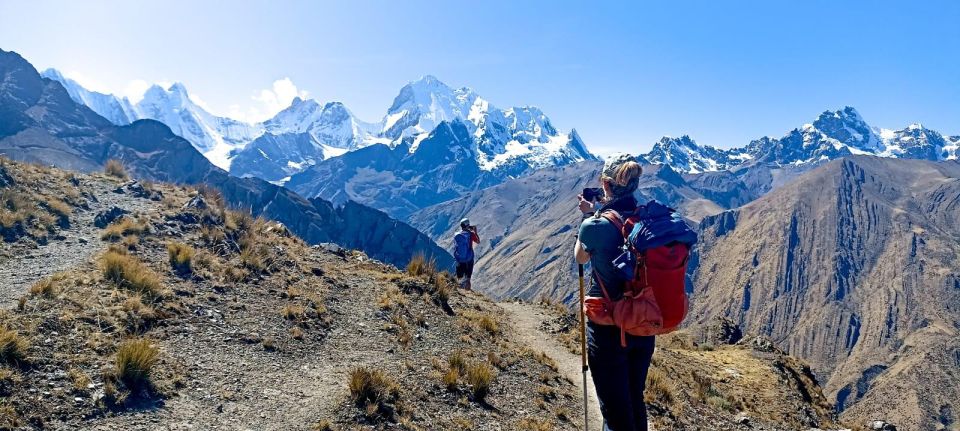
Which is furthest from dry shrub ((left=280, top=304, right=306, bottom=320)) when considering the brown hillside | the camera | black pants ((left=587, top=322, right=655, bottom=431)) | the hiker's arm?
the hiker's arm

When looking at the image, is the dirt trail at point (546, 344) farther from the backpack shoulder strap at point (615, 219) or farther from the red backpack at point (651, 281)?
the backpack shoulder strap at point (615, 219)

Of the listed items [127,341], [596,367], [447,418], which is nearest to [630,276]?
[596,367]

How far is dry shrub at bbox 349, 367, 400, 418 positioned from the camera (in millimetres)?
9140

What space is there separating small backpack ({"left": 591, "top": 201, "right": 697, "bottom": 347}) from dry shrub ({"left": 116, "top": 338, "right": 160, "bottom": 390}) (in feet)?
24.2

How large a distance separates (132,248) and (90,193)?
813 cm

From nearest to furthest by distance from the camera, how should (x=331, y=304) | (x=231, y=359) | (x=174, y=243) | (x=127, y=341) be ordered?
(x=127, y=341) → (x=231, y=359) → (x=331, y=304) → (x=174, y=243)

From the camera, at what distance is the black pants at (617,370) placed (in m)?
5.93

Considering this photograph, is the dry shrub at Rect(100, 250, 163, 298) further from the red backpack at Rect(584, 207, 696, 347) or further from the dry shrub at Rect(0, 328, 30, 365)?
the red backpack at Rect(584, 207, 696, 347)

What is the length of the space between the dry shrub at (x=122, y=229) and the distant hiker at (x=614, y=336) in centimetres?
1581

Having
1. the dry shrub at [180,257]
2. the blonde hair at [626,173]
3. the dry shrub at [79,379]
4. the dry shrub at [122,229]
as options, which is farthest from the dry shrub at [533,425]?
the dry shrub at [122,229]

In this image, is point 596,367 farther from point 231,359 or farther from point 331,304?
point 331,304

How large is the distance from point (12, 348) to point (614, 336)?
349 inches

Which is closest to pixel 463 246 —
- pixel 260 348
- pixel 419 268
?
pixel 419 268

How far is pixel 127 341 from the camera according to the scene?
9328mm
